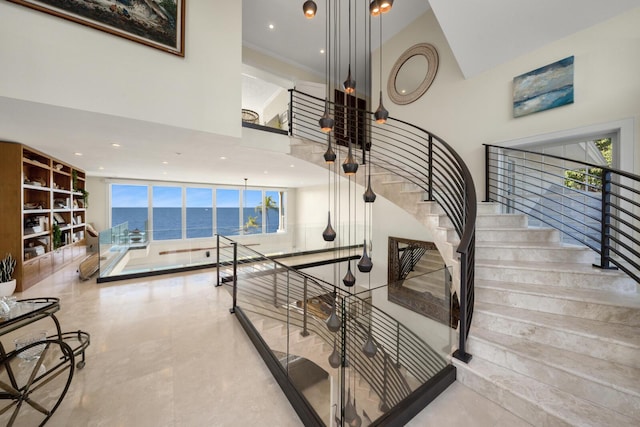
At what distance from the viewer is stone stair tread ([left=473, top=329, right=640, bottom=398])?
142cm

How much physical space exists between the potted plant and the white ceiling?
6.01 feet

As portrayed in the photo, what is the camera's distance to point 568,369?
1.54m

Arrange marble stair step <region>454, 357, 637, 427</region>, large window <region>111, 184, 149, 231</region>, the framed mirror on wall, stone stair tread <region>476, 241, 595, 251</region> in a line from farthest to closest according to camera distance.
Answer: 1. large window <region>111, 184, 149, 231</region>
2. stone stair tread <region>476, 241, 595, 251</region>
3. the framed mirror on wall
4. marble stair step <region>454, 357, 637, 427</region>

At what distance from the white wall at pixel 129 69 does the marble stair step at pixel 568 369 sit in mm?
3450

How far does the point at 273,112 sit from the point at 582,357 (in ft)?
23.3

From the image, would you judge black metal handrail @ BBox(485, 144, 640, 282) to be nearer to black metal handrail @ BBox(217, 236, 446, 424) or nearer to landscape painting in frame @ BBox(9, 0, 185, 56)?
black metal handrail @ BBox(217, 236, 446, 424)

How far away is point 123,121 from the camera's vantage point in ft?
8.23

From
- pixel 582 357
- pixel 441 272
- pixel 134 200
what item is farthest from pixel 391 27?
pixel 134 200

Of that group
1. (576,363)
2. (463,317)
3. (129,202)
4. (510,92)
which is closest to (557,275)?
(576,363)

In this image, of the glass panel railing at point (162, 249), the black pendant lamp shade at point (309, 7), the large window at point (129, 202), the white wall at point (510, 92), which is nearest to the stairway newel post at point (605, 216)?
the white wall at point (510, 92)

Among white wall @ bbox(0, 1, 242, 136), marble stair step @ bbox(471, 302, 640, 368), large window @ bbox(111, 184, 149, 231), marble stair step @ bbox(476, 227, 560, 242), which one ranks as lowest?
marble stair step @ bbox(471, 302, 640, 368)

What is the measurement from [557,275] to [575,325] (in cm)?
60

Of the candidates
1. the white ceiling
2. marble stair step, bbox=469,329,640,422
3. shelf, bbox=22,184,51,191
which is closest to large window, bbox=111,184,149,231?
shelf, bbox=22,184,51,191

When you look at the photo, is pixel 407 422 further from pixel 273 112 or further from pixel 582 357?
pixel 273 112
